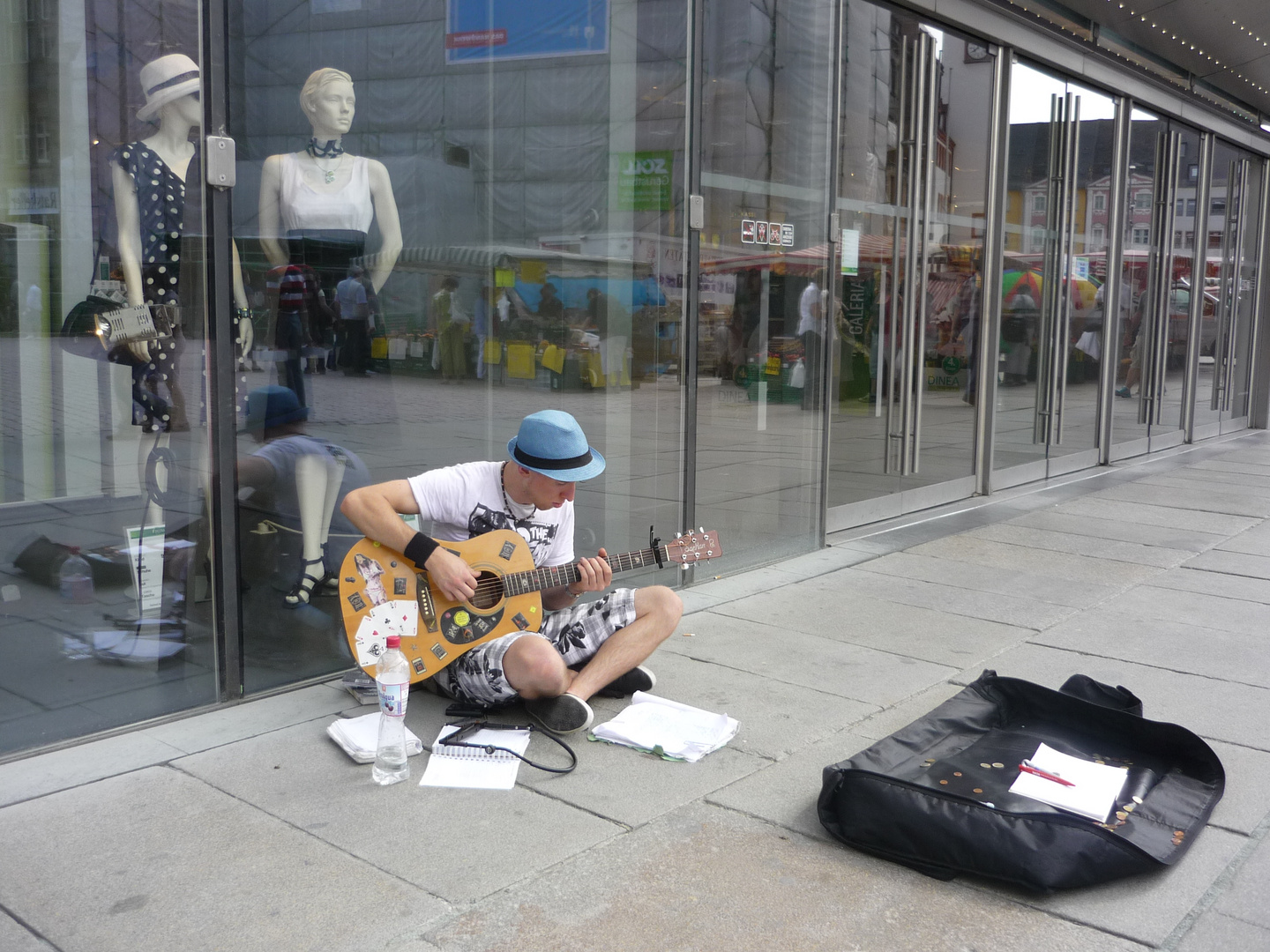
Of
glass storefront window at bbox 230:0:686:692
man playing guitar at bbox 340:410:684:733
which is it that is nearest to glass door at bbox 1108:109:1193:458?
glass storefront window at bbox 230:0:686:692

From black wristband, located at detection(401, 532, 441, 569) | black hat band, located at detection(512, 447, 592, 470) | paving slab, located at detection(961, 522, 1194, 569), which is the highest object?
black hat band, located at detection(512, 447, 592, 470)

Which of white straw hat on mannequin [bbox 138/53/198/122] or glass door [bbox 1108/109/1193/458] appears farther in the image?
glass door [bbox 1108/109/1193/458]

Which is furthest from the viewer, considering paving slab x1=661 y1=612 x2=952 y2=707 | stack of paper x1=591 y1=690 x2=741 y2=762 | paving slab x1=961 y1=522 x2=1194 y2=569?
paving slab x1=961 y1=522 x2=1194 y2=569

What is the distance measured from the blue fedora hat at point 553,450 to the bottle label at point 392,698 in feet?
2.82

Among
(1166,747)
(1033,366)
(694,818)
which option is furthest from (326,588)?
(1033,366)

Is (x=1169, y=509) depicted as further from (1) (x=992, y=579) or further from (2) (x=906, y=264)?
(1) (x=992, y=579)

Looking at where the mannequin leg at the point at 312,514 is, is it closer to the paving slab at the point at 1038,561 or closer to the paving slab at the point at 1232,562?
the paving slab at the point at 1038,561

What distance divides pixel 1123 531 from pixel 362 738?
609 cm

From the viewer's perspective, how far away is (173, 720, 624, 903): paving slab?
9.62 ft

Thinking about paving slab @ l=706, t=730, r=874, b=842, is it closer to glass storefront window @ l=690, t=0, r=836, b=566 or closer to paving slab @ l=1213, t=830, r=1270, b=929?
paving slab @ l=1213, t=830, r=1270, b=929

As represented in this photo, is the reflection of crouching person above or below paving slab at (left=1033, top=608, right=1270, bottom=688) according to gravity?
above

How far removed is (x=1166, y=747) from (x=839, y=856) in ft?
3.90

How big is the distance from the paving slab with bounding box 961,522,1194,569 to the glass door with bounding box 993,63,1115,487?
186 cm

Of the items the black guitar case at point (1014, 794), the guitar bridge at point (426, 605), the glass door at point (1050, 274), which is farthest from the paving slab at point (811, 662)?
the glass door at point (1050, 274)
